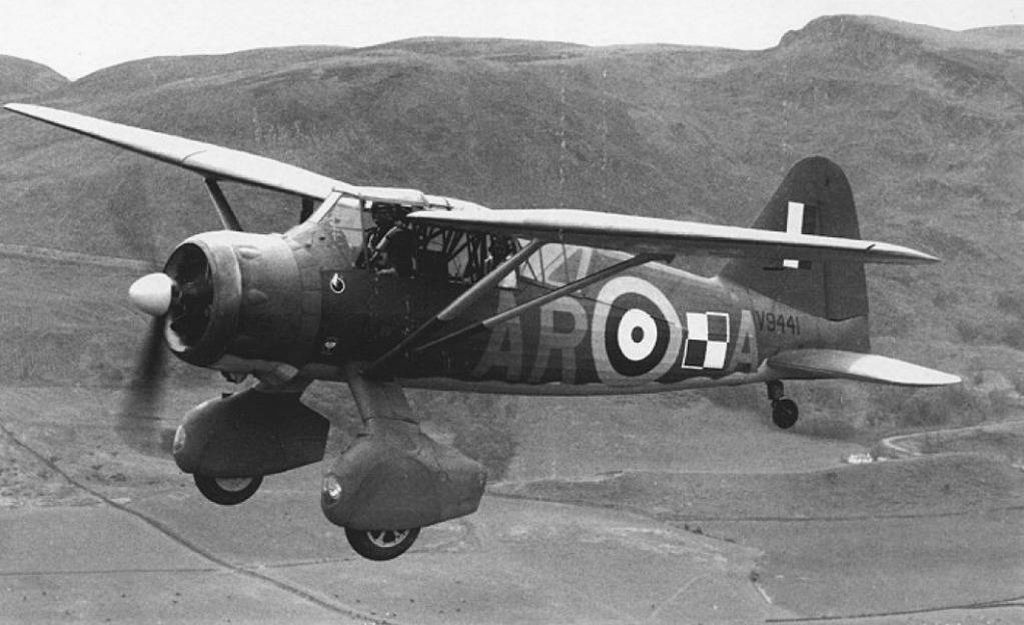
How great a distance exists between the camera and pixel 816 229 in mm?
24297

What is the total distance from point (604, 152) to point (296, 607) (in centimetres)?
6717

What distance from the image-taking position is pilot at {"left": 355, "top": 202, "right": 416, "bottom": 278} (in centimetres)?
1759

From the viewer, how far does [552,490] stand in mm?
97938

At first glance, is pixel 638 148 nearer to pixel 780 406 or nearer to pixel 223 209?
pixel 780 406

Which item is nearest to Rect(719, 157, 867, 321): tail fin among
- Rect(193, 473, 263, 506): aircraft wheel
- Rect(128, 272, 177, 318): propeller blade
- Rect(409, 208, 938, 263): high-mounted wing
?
Rect(409, 208, 938, 263): high-mounted wing

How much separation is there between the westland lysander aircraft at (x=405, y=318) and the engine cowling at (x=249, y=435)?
0.9 inches

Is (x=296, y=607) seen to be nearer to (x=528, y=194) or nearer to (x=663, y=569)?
(x=663, y=569)

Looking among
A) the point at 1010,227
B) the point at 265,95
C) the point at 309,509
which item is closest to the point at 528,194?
the point at 265,95

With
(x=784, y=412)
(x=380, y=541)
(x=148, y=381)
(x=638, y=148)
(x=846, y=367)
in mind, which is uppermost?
(x=148, y=381)

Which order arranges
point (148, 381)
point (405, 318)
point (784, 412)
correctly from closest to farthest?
point (405, 318) < point (148, 381) < point (784, 412)

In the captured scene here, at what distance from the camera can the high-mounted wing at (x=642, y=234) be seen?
658 inches

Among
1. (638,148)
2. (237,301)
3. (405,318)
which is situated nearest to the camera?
(237,301)

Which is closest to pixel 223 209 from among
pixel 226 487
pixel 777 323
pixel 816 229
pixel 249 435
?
pixel 249 435

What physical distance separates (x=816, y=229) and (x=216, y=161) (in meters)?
10.2
